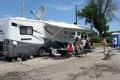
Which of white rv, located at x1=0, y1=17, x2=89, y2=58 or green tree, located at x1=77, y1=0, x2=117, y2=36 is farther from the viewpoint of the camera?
green tree, located at x1=77, y1=0, x2=117, y2=36

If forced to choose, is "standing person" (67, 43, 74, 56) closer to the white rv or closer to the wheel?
the white rv

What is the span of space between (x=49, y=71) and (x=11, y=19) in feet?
20.4

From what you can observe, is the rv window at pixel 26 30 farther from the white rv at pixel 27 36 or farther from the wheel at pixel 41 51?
the wheel at pixel 41 51

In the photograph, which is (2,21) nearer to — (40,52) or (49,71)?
(40,52)

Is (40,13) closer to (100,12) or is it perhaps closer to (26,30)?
(26,30)

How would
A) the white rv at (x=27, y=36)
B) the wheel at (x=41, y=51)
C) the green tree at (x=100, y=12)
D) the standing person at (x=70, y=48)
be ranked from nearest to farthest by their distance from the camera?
the white rv at (x=27, y=36), the standing person at (x=70, y=48), the wheel at (x=41, y=51), the green tree at (x=100, y=12)

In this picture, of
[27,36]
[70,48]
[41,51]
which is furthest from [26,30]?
[70,48]

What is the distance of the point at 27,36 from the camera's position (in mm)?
22359

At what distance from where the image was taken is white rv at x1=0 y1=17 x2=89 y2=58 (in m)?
20.8

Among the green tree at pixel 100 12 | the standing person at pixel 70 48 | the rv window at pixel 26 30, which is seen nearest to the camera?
the rv window at pixel 26 30

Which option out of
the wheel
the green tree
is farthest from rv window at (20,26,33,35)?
the green tree

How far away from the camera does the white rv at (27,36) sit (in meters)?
20.8

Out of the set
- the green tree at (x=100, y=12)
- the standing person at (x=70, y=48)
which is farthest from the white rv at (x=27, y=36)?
the green tree at (x=100, y=12)

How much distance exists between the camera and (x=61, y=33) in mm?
26016
